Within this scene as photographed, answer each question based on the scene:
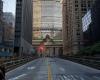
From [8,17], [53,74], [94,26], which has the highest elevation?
[8,17]

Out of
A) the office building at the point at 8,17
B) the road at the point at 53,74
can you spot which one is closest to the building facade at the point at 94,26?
the office building at the point at 8,17

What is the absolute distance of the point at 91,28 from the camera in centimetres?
10300

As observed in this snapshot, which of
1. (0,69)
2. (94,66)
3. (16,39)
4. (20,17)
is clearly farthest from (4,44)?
(0,69)

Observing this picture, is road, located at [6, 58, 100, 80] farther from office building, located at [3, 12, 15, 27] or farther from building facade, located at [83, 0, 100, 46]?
building facade, located at [83, 0, 100, 46]

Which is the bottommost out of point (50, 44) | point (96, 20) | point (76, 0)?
point (50, 44)

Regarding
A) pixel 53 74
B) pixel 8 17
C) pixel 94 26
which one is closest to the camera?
pixel 53 74

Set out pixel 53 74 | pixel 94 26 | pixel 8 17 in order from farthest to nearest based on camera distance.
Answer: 1. pixel 94 26
2. pixel 8 17
3. pixel 53 74

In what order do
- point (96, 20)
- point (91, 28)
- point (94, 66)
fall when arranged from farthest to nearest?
point (91, 28), point (96, 20), point (94, 66)

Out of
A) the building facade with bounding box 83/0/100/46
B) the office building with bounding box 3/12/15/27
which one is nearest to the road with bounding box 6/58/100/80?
the office building with bounding box 3/12/15/27

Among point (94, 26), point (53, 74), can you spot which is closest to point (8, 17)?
point (94, 26)

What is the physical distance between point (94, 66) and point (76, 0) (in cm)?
10972

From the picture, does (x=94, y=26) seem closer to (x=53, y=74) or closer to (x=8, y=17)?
(x=8, y=17)

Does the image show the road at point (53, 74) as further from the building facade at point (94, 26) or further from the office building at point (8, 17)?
the building facade at point (94, 26)

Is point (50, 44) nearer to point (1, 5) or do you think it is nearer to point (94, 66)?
point (1, 5)
